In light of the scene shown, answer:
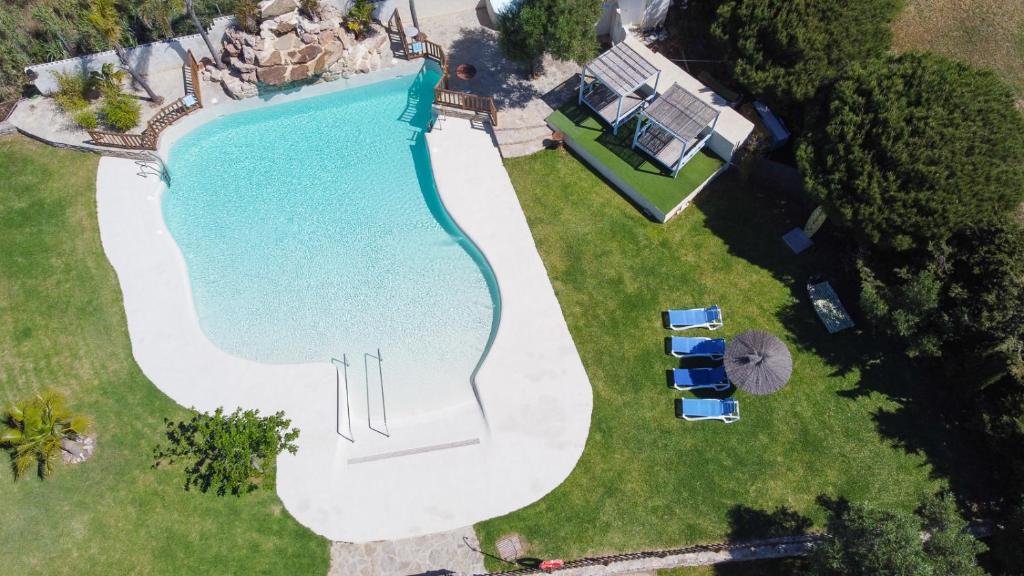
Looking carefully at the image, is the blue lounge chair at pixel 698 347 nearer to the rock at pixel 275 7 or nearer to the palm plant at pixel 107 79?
the rock at pixel 275 7

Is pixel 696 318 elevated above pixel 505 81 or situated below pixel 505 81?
below

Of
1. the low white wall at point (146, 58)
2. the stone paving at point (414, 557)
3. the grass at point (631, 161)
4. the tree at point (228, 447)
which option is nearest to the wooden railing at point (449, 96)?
the grass at point (631, 161)

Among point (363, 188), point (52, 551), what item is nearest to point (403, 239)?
point (363, 188)

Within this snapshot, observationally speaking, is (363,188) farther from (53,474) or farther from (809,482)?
(809,482)

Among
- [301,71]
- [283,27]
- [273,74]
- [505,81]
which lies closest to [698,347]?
[505,81]

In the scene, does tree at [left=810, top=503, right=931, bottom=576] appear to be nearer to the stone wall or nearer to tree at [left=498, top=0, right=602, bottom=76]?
tree at [left=498, top=0, right=602, bottom=76]

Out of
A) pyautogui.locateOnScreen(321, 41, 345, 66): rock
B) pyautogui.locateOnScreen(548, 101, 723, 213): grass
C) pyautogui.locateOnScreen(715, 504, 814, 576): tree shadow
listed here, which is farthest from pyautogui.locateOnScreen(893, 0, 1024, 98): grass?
pyautogui.locateOnScreen(321, 41, 345, 66): rock

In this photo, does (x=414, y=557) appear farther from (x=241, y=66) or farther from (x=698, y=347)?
(x=241, y=66)
